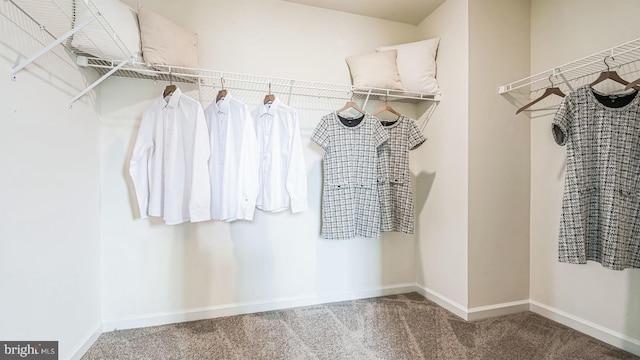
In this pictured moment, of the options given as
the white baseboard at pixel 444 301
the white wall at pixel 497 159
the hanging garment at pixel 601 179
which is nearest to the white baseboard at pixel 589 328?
the white wall at pixel 497 159

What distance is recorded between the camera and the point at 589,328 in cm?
164

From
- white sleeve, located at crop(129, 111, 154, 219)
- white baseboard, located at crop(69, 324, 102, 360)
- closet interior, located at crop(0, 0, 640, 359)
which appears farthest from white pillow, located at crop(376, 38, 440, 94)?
white baseboard, located at crop(69, 324, 102, 360)

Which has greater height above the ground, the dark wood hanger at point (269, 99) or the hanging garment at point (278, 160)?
the dark wood hanger at point (269, 99)

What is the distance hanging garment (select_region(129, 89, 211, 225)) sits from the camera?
63.1 inches

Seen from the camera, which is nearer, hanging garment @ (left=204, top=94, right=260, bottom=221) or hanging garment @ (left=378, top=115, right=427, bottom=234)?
hanging garment @ (left=204, top=94, right=260, bottom=221)

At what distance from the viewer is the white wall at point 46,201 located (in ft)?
3.37

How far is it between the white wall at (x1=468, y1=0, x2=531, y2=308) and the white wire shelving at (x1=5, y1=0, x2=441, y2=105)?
0.37 meters

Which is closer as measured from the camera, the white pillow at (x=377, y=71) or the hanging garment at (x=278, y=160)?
the hanging garment at (x=278, y=160)

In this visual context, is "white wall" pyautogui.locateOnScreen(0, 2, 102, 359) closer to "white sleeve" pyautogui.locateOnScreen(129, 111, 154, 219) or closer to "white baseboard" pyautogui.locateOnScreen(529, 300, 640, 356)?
"white sleeve" pyautogui.locateOnScreen(129, 111, 154, 219)

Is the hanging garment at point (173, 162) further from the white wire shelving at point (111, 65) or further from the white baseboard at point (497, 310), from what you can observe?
the white baseboard at point (497, 310)

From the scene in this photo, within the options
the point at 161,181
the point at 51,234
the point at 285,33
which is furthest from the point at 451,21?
the point at 51,234

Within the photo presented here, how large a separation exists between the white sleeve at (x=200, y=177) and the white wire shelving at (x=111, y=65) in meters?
0.33

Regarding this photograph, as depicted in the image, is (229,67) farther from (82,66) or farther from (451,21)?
(451,21)

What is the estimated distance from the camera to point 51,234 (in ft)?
4.13
